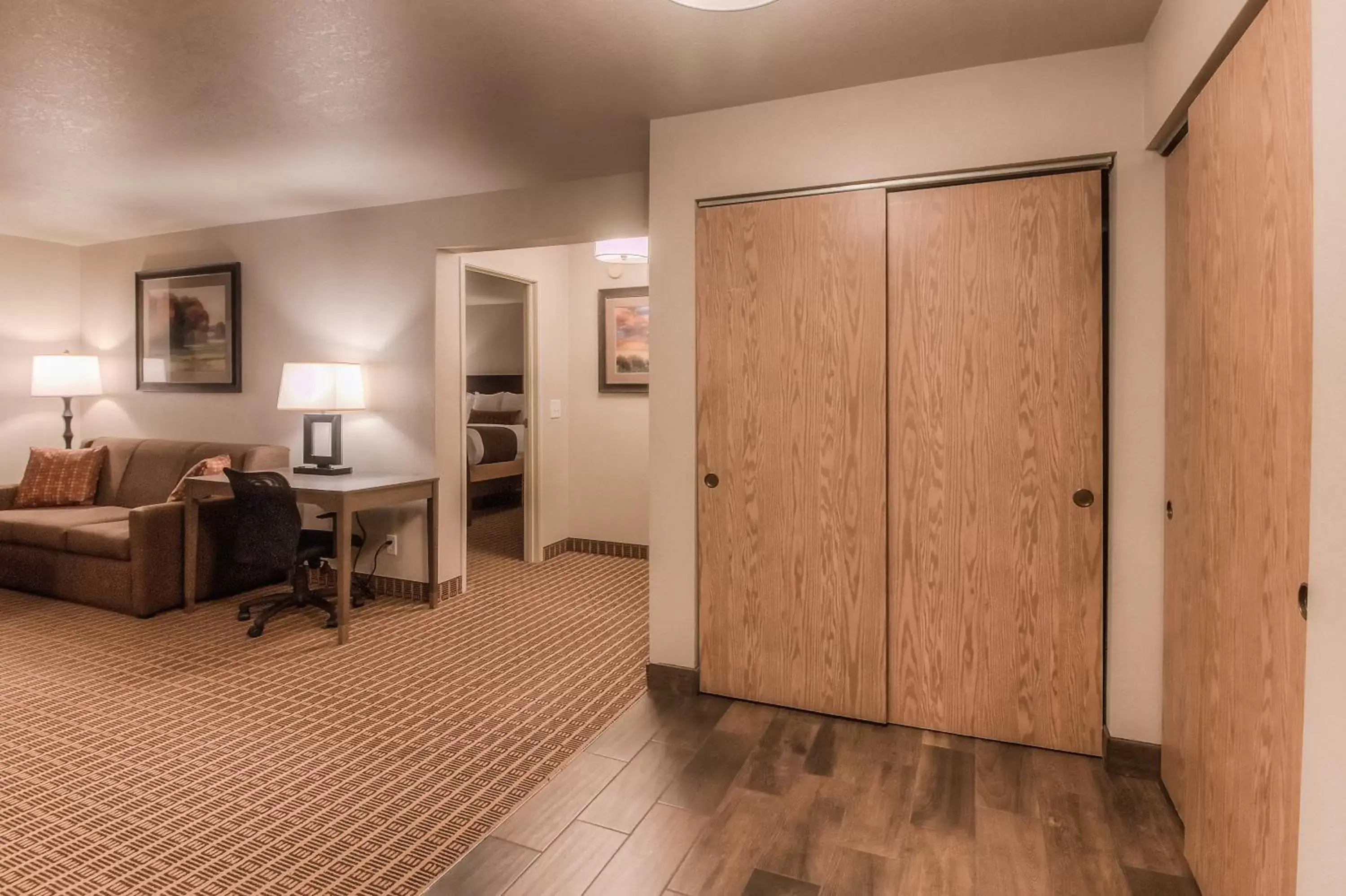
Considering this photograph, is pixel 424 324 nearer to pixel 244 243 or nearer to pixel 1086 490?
pixel 244 243

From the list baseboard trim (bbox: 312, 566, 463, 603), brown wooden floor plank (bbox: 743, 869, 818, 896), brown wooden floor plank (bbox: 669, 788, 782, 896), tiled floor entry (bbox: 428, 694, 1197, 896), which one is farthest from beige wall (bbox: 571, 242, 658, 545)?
brown wooden floor plank (bbox: 743, 869, 818, 896)

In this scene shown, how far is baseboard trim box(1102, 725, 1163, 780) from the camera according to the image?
2361mm

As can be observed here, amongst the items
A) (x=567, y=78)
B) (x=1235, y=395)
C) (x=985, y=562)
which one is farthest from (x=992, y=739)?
(x=567, y=78)

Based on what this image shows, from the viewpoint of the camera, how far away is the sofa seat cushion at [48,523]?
13.9 feet

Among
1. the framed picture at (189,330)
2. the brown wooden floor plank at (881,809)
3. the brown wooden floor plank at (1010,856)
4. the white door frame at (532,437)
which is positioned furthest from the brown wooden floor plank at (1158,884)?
the framed picture at (189,330)

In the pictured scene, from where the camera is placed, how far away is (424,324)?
4367mm

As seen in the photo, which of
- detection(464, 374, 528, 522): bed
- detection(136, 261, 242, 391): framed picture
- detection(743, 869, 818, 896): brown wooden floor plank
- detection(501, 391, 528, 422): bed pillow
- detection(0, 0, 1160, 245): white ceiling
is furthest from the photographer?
detection(501, 391, 528, 422): bed pillow

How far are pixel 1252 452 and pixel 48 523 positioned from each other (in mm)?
5617

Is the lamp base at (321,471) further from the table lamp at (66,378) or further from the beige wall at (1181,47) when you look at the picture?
the beige wall at (1181,47)

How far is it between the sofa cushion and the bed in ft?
6.23

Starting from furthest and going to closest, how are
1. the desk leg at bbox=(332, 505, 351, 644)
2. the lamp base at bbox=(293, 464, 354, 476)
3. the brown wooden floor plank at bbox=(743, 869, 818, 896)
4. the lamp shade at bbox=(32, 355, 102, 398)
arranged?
the lamp shade at bbox=(32, 355, 102, 398) → the lamp base at bbox=(293, 464, 354, 476) → the desk leg at bbox=(332, 505, 351, 644) → the brown wooden floor plank at bbox=(743, 869, 818, 896)

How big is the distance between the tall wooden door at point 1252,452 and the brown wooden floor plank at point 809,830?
2.89ft

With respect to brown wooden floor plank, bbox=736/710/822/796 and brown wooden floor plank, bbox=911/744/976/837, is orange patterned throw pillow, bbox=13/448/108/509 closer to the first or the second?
brown wooden floor plank, bbox=736/710/822/796

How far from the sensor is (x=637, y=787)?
2.30m
